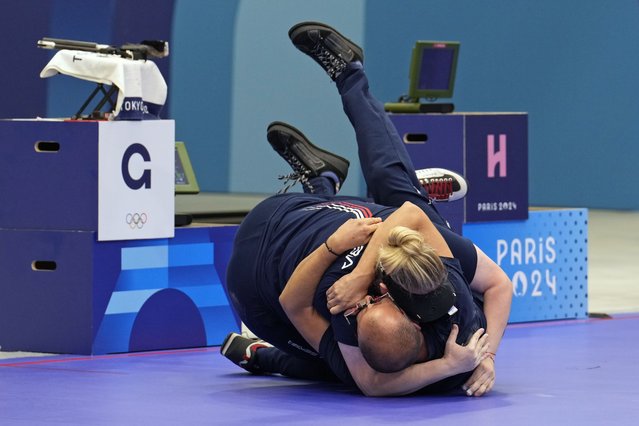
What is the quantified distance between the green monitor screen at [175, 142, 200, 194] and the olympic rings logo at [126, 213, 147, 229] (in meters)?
2.15

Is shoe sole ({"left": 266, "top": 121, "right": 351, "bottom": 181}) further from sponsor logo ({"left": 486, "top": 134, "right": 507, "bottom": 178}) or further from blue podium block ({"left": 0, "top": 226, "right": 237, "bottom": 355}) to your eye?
sponsor logo ({"left": 486, "top": 134, "right": 507, "bottom": 178})

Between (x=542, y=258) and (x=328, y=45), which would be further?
(x=542, y=258)

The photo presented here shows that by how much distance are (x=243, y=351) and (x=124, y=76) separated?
1162 millimetres

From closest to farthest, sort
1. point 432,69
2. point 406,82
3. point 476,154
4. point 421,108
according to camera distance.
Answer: point 476,154 → point 421,108 → point 432,69 → point 406,82

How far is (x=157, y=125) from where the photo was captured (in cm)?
511

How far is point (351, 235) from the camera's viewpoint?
394 cm

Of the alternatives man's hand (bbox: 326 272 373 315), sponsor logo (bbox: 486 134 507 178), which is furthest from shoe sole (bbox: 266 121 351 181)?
sponsor logo (bbox: 486 134 507 178)

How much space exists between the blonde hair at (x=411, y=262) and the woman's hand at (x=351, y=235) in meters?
0.15

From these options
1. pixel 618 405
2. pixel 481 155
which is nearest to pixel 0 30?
pixel 481 155

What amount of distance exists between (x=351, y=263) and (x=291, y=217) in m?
0.46

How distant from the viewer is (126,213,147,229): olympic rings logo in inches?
198

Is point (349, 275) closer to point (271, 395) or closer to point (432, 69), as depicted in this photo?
point (271, 395)

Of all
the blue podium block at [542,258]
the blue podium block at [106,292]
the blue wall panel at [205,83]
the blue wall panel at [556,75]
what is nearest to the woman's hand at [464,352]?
the blue podium block at [106,292]

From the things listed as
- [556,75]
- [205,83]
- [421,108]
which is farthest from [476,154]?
[205,83]
